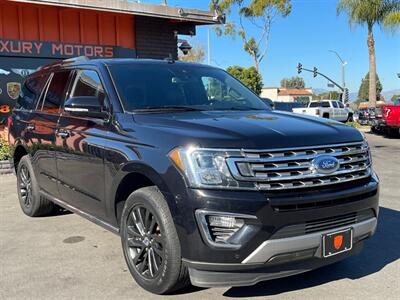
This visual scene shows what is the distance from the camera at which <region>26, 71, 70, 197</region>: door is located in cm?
528

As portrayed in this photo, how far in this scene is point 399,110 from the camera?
17.3 m

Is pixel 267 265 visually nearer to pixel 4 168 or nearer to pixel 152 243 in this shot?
pixel 152 243

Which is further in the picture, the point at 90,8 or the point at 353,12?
the point at 353,12

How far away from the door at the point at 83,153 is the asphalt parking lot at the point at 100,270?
1.67 feet

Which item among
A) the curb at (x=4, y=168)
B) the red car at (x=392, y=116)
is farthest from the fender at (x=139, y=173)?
the red car at (x=392, y=116)

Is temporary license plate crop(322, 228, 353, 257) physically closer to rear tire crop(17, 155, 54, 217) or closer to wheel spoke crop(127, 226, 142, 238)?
wheel spoke crop(127, 226, 142, 238)

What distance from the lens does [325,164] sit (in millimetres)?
3465

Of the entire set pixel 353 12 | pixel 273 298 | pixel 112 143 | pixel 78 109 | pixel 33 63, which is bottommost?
pixel 273 298

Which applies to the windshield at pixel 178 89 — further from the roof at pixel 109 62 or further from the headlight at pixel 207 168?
the headlight at pixel 207 168

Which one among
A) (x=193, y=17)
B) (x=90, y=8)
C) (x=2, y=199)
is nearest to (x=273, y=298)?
(x=2, y=199)

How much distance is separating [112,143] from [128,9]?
8.82m

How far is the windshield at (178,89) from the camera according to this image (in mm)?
4418

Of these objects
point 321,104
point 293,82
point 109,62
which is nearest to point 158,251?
point 109,62

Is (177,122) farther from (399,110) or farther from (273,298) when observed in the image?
(399,110)
